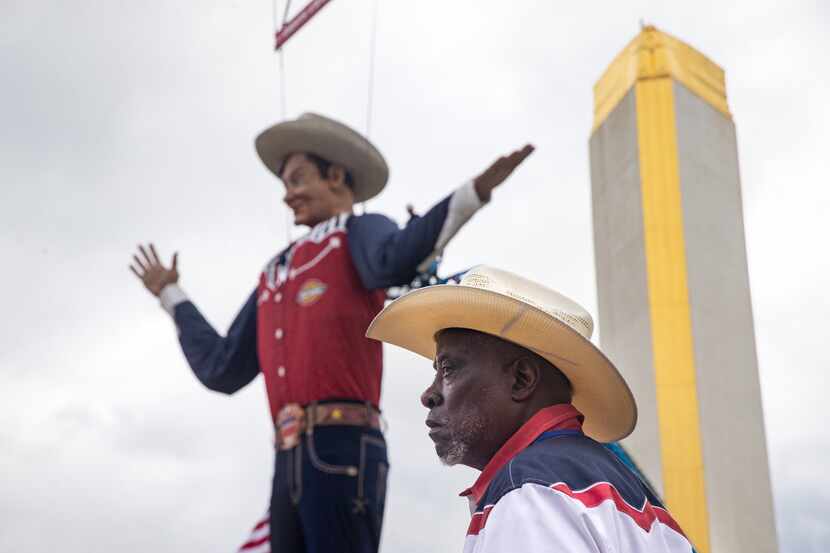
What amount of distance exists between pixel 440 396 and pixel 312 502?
1.86 meters

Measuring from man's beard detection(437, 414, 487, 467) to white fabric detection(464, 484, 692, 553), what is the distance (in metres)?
0.34

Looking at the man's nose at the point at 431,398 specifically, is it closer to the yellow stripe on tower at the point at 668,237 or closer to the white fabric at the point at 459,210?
the white fabric at the point at 459,210

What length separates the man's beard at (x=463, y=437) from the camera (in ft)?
6.21

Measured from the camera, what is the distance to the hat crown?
1925mm

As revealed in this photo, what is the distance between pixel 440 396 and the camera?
1.96 m

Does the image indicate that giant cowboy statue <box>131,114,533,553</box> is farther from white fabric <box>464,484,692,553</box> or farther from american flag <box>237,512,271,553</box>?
white fabric <box>464,484,692,553</box>

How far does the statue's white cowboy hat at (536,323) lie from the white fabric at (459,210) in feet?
5.01

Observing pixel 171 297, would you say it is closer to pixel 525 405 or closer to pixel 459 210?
pixel 459 210

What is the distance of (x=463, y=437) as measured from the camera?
190 centimetres

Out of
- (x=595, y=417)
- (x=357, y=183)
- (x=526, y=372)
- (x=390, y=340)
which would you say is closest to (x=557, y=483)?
(x=526, y=372)

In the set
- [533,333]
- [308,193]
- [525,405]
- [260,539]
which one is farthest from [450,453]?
[308,193]

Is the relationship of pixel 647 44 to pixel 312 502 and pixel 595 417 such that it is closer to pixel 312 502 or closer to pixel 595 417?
pixel 312 502

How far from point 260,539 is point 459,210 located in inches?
54.6

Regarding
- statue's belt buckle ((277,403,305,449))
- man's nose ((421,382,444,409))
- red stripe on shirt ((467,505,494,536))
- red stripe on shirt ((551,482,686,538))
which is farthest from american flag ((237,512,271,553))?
red stripe on shirt ((551,482,686,538))
